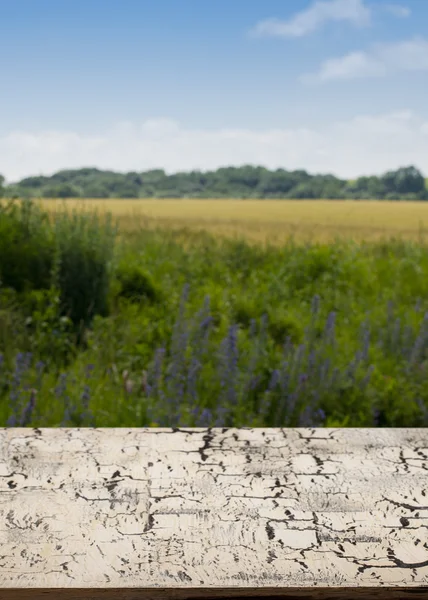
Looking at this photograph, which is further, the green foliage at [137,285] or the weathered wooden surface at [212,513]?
the green foliage at [137,285]

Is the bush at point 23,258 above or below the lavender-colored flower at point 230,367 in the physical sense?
above

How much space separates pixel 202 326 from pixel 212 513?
9.36ft

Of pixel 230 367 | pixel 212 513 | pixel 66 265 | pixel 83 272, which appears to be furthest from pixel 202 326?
pixel 212 513

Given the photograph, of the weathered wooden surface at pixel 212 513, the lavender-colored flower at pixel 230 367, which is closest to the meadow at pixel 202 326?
the lavender-colored flower at pixel 230 367

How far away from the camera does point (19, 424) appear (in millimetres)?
2881

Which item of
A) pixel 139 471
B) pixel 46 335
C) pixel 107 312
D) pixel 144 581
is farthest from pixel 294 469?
pixel 107 312

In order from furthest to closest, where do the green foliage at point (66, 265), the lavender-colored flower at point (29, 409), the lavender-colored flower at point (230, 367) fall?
the green foliage at point (66, 265)
the lavender-colored flower at point (230, 367)
the lavender-colored flower at point (29, 409)

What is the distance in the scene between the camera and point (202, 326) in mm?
4008

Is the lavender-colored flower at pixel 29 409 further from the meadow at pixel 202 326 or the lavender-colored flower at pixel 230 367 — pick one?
the lavender-colored flower at pixel 230 367

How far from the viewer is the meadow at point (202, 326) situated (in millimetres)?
3297

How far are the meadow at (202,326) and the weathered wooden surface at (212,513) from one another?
1.42m

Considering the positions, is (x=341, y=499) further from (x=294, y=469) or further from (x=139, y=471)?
(x=139, y=471)

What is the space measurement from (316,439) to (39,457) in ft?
1.83

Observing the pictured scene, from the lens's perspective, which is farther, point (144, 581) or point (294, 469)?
point (294, 469)
